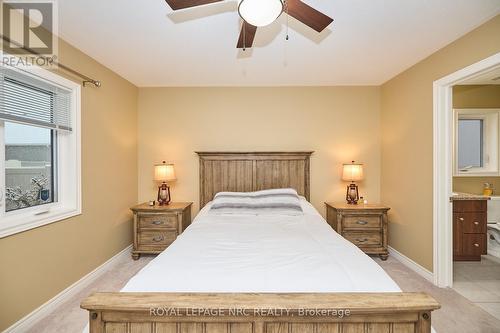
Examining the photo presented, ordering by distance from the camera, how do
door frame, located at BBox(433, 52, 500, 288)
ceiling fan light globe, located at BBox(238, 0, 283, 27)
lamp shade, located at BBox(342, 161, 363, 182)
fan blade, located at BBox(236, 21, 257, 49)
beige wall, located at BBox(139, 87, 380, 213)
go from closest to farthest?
ceiling fan light globe, located at BBox(238, 0, 283, 27) → fan blade, located at BBox(236, 21, 257, 49) → door frame, located at BBox(433, 52, 500, 288) → lamp shade, located at BBox(342, 161, 363, 182) → beige wall, located at BBox(139, 87, 380, 213)

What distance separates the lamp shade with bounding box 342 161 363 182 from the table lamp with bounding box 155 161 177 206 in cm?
245

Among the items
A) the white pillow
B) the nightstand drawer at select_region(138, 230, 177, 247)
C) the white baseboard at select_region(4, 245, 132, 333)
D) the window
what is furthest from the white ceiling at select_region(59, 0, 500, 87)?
the white baseboard at select_region(4, 245, 132, 333)

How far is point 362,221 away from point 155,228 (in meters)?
2.73

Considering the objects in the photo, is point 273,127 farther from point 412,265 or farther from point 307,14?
point 412,265

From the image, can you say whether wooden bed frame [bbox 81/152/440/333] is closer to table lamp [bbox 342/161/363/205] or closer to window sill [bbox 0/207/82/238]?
window sill [bbox 0/207/82/238]

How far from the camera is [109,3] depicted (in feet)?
5.96

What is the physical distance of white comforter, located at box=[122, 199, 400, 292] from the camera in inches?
50.3

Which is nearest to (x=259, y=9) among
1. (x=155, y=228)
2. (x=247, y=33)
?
(x=247, y=33)

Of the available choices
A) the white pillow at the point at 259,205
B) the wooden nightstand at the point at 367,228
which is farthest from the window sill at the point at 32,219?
the wooden nightstand at the point at 367,228

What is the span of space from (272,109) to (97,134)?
233 centimetres

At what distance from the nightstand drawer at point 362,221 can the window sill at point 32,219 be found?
124 inches

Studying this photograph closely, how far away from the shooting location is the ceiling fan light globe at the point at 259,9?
1263 millimetres

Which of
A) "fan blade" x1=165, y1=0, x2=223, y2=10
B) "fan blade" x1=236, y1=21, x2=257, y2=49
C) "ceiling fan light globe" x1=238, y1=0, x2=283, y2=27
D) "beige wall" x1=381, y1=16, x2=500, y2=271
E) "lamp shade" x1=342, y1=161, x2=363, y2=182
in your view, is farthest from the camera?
"lamp shade" x1=342, y1=161, x2=363, y2=182

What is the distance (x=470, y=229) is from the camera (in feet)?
10.5
